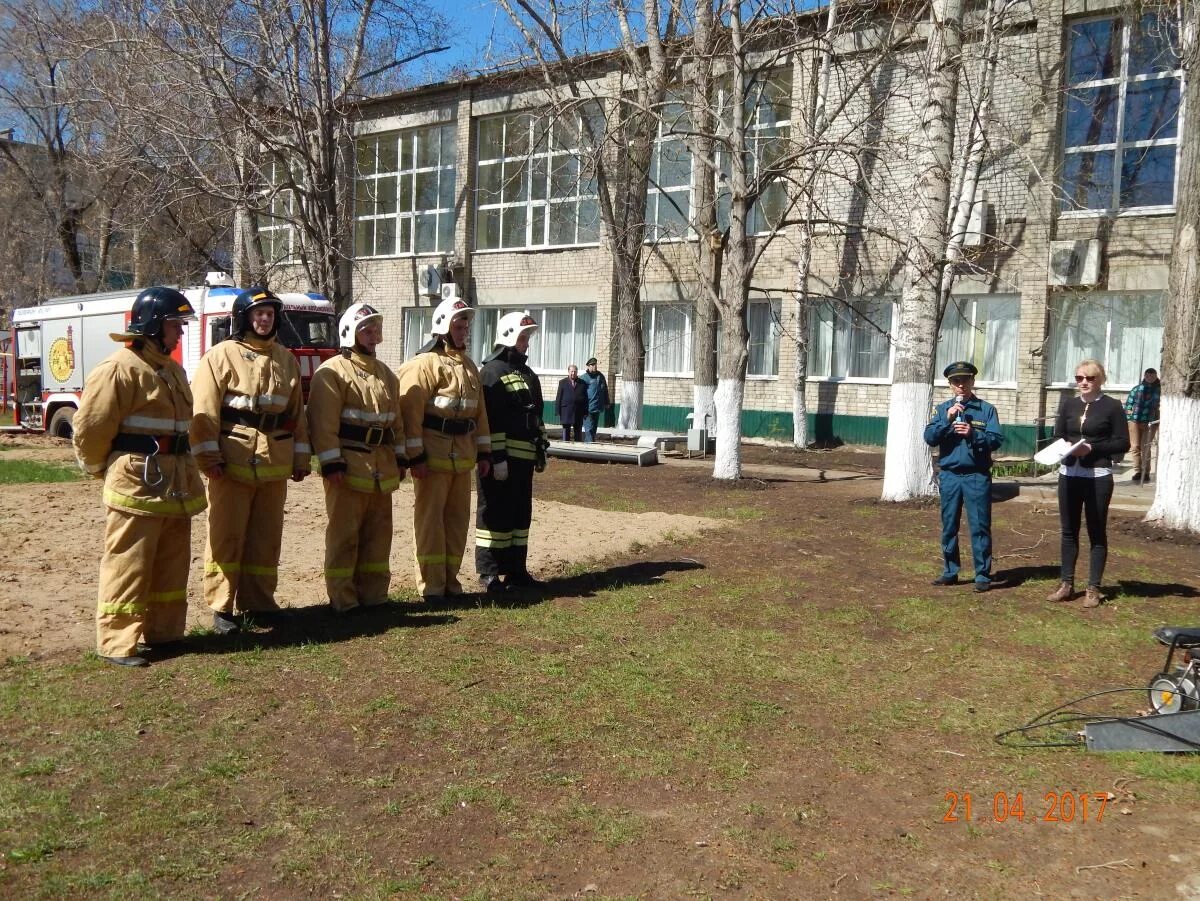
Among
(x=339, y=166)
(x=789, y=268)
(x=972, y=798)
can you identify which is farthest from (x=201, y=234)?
(x=972, y=798)

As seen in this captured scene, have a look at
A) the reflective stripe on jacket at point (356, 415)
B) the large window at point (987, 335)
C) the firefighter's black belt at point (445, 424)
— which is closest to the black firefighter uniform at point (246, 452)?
the reflective stripe on jacket at point (356, 415)

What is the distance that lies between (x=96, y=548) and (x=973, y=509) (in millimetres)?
7550

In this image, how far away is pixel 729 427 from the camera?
1653 cm

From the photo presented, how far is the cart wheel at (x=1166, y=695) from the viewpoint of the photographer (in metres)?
5.40

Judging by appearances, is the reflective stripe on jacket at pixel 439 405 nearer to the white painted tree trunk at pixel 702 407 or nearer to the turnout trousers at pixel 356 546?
the turnout trousers at pixel 356 546

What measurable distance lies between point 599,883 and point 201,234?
30637mm

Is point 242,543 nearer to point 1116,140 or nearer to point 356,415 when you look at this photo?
point 356,415

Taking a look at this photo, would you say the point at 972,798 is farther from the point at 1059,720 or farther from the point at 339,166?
the point at 339,166

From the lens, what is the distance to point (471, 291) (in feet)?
103

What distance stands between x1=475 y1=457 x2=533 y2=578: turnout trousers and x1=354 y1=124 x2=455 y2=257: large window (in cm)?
2437

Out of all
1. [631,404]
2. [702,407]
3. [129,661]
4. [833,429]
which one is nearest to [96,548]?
[129,661]

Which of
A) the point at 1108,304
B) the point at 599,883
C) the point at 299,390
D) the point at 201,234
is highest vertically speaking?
the point at 201,234

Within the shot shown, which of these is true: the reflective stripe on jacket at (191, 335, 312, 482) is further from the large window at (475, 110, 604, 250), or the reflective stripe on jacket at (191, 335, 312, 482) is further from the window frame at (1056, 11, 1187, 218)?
the large window at (475, 110, 604, 250)

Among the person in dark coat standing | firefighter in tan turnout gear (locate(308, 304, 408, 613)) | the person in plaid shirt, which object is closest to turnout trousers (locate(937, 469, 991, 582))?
firefighter in tan turnout gear (locate(308, 304, 408, 613))
